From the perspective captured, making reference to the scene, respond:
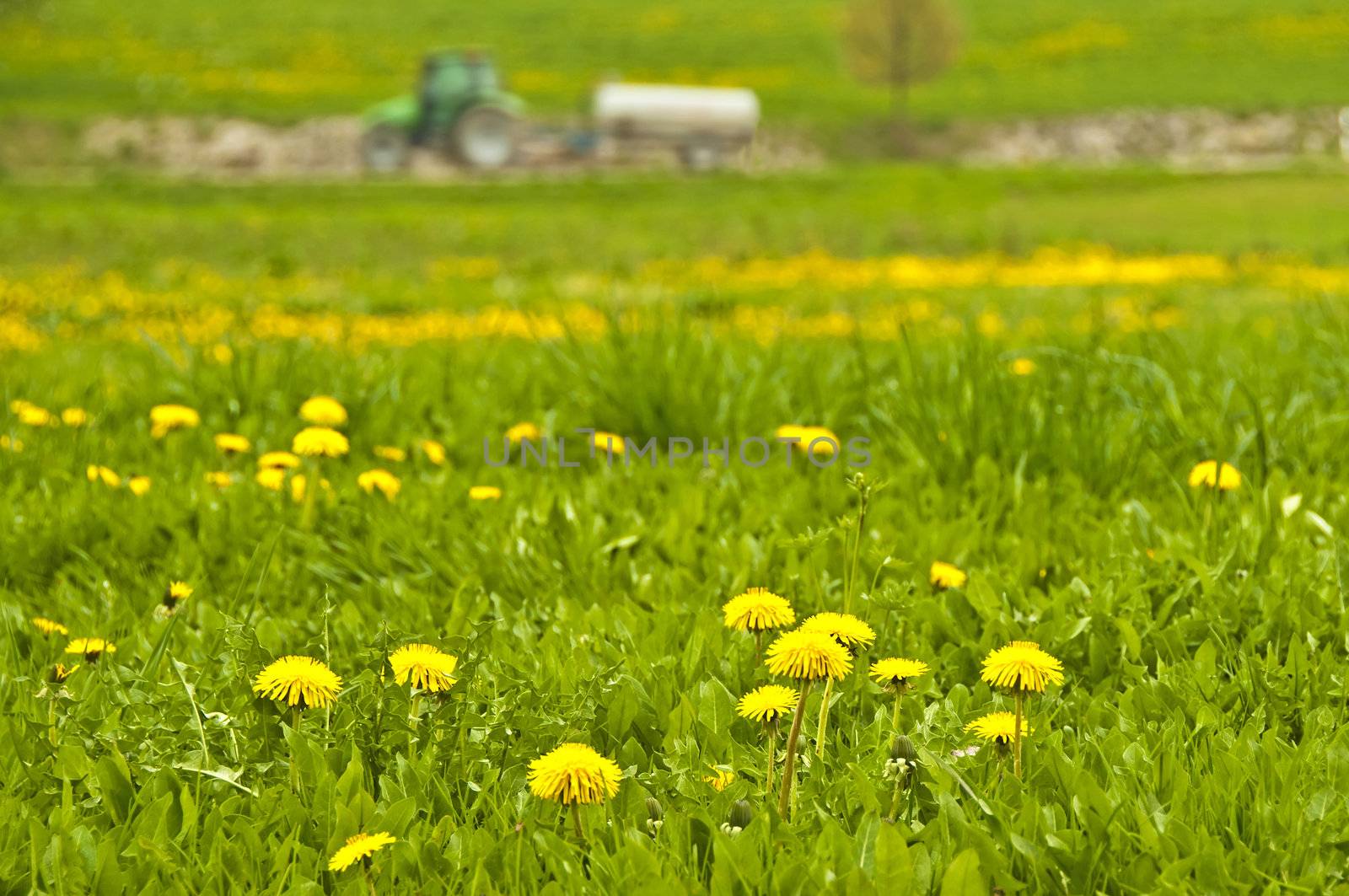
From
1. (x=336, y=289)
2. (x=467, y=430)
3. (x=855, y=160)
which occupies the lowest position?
(x=855, y=160)

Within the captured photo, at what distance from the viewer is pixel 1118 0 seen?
53.7 metres

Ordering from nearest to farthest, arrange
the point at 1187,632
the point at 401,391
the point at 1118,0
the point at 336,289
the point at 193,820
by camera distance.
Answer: the point at 193,820, the point at 1187,632, the point at 401,391, the point at 336,289, the point at 1118,0

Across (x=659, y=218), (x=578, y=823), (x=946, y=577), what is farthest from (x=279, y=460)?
(x=659, y=218)

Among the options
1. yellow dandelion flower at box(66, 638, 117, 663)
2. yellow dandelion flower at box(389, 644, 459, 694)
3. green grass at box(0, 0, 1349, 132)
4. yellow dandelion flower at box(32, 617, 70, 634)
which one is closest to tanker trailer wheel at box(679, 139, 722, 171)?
green grass at box(0, 0, 1349, 132)

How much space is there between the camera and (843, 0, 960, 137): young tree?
3978 cm

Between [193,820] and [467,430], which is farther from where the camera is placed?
[467,430]

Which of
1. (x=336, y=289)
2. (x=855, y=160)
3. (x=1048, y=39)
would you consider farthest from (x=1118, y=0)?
(x=336, y=289)

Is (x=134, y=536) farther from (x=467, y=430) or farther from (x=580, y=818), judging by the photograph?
(x=580, y=818)

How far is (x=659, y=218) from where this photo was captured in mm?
17250

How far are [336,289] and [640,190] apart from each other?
552 inches

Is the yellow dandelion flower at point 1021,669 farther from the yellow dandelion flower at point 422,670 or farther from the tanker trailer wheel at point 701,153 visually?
the tanker trailer wheel at point 701,153

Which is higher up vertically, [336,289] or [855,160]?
[336,289]

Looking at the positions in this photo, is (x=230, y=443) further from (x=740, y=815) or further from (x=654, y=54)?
(x=654, y=54)

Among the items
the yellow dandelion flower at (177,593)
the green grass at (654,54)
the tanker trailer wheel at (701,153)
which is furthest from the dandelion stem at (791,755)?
the green grass at (654,54)
